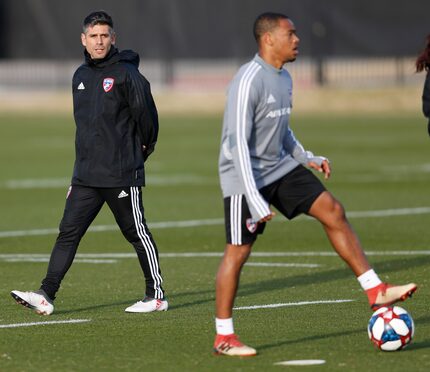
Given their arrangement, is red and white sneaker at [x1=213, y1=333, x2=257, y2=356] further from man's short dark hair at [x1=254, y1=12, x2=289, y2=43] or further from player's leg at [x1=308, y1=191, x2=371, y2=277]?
man's short dark hair at [x1=254, y1=12, x2=289, y2=43]

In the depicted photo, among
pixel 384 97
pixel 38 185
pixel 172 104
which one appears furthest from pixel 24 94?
pixel 38 185

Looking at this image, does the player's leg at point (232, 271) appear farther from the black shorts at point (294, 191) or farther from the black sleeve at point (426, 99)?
the black sleeve at point (426, 99)

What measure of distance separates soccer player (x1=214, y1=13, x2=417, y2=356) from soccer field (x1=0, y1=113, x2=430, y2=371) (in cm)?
40

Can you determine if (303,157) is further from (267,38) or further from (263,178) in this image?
(267,38)

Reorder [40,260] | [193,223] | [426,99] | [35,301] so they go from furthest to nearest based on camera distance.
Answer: [193,223] → [40,260] → [426,99] → [35,301]

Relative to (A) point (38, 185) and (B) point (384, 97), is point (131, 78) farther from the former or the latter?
(B) point (384, 97)

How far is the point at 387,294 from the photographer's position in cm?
939

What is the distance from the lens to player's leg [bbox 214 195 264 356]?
29.8 ft

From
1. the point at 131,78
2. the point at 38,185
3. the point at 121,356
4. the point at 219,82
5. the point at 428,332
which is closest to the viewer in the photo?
the point at 121,356

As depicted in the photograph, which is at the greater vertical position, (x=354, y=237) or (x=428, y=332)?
(x=354, y=237)

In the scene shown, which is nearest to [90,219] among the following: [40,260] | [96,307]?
[96,307]

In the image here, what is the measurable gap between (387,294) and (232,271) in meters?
1.06

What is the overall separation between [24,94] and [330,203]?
3648 cm

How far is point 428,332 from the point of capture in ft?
32.6
